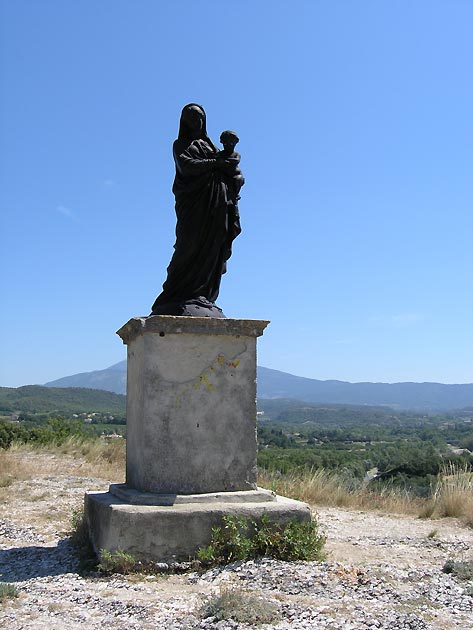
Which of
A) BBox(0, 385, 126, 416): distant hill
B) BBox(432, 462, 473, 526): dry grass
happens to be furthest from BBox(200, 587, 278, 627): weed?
BBox(0, 385, 126, 416): distant hill

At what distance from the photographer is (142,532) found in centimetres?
562

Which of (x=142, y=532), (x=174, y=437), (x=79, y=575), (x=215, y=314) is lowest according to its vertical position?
(x=79, y=575)

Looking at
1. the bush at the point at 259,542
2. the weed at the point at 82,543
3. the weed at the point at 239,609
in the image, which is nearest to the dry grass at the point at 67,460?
the weed at the point at 82,543

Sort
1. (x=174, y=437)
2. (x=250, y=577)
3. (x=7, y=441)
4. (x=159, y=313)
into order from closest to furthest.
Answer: (x=250, y=577), (x=174, y=437), (x=159, y=313), (x=7, y=441)

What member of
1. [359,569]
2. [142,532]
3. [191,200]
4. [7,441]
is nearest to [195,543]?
[142,532]

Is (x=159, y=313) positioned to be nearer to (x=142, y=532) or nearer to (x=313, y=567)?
(x=142, y=532)

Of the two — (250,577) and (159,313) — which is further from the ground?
(159,313)

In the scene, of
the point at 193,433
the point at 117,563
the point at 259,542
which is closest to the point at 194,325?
the point at 193,433

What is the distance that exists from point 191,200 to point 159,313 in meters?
1.23

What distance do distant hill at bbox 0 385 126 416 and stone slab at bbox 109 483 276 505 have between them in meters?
55.0

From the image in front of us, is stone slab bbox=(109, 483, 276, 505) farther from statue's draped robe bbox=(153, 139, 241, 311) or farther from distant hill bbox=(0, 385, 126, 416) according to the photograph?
distant hill bbox=(0, 385, 126, 416)

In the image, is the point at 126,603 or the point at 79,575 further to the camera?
the point at 79,575

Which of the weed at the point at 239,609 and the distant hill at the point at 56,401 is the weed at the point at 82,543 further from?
the distant hill at the point at 56,401

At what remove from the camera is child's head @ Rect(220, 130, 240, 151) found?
6754 mm
